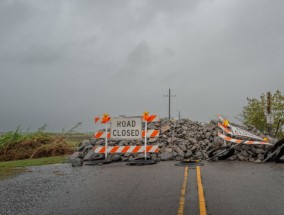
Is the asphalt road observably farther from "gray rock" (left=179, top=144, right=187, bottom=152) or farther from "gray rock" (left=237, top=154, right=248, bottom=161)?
"gray rock" (left=179, top=144, right=187, bottom=152)

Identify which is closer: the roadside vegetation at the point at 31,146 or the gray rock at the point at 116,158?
the gray rock at the point at 116,158

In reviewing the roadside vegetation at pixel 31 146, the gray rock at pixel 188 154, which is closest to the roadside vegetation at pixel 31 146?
the roadside vegetation at pixel 31 146

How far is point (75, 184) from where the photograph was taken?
28.3 ft

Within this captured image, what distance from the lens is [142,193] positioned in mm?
7027

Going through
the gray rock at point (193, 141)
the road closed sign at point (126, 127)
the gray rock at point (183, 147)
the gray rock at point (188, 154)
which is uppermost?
the road closed sign at point (126, 127)

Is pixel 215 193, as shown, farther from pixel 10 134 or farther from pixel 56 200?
pixel 10 134

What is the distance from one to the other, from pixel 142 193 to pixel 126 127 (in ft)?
23.5

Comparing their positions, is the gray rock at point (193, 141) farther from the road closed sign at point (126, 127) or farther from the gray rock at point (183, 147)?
the road closed sign at point (126, 127)

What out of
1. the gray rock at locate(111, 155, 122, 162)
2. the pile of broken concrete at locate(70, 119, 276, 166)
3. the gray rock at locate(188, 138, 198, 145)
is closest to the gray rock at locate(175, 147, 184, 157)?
the pile of broken concrete at locate(70, 119, 276, 166)

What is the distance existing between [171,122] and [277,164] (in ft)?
25.3

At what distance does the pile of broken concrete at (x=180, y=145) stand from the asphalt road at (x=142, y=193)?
406cm

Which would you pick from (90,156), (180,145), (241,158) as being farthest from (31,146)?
(241,158)

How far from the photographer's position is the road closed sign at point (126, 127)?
13905 millimetres

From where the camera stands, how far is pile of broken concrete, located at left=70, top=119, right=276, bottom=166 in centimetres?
1450
